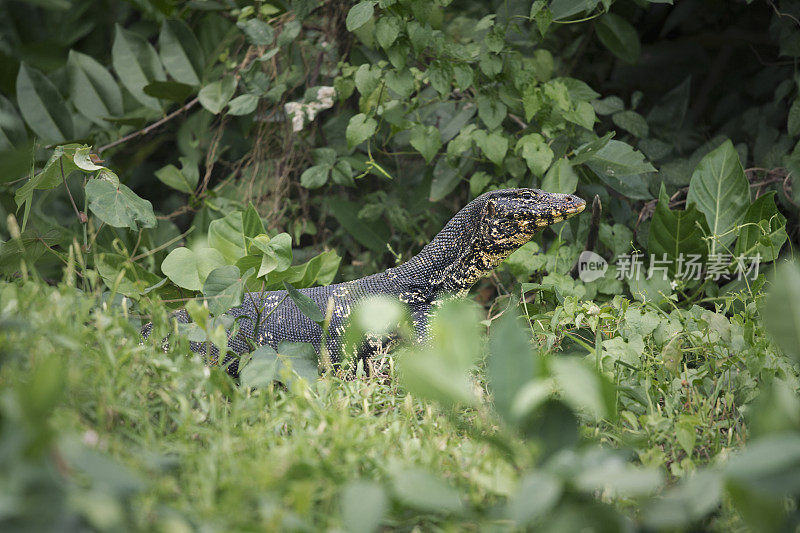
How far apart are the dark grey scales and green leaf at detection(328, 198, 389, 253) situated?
863 millimetres

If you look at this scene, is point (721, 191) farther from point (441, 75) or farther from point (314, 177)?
point (314, 177)

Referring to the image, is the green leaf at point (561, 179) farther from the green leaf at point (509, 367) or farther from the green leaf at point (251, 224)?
the green leaf at point (509, 367)

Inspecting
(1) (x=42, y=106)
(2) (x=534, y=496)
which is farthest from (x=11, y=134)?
A: (2) (x=534, y=496)

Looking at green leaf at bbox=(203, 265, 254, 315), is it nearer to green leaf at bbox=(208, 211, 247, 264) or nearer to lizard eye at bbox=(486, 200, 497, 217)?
green leaf at bbox=(208, 211, 247, 264)

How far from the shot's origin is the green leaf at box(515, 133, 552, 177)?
301cm

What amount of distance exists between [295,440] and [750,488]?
2.95ft

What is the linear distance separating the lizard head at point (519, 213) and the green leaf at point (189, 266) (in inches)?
42.9

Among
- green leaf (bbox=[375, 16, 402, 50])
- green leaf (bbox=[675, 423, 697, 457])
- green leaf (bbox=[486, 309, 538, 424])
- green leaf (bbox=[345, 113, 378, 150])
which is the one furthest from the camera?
green leaf (bbox=[345, 113, 378, 150])

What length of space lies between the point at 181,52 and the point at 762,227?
3102 mm

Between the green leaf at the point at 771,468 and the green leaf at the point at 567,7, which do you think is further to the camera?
the green leaf at the point at 567,7

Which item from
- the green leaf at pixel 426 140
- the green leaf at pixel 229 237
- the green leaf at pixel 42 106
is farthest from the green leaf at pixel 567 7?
the green leaf at pixel 42 106

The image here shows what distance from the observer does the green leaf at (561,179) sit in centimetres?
301

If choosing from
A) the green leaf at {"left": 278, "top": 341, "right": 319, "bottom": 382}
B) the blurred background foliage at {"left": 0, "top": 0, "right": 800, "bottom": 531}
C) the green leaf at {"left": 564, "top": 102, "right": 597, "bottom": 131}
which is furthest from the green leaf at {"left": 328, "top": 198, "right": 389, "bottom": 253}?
the green leaf at {"left": 278, "top": 341, "right": 319, "bottom": 382}

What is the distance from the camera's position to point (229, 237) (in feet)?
9.25
